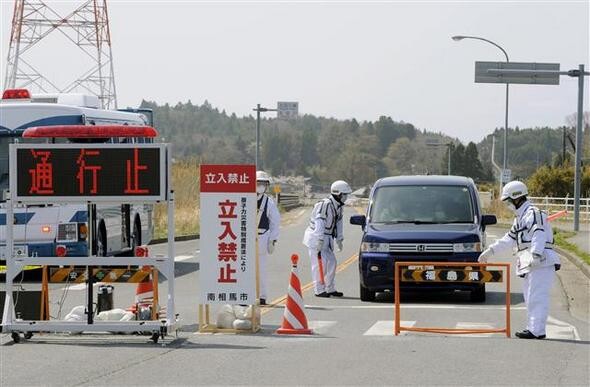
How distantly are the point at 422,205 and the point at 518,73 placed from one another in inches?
824

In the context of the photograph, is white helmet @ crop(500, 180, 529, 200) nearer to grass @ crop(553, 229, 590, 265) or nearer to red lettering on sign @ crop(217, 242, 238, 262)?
red lettering on sign @ crop(217, 242, 238, 262)

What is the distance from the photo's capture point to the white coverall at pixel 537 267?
13195 mm

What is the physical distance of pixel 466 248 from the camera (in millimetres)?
17656

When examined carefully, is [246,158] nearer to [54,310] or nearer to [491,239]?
[491,239]

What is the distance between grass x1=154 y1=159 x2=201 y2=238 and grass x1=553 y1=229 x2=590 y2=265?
41.9ft

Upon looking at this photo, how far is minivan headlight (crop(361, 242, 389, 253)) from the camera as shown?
17.7m

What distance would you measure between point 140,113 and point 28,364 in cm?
1805

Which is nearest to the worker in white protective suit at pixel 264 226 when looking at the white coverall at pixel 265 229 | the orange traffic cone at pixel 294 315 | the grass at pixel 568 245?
the white coverall at pixel 265 229

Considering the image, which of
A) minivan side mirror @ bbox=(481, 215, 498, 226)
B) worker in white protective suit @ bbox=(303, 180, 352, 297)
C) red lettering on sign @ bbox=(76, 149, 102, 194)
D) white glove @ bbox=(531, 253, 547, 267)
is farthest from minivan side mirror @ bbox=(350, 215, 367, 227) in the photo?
red lettering on sign @ bbox=(76, 149, 102, 194)

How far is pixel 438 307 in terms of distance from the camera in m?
17.2

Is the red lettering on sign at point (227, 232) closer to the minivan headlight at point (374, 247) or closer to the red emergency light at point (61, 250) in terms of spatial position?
the minivan headlight at point (374, 247)

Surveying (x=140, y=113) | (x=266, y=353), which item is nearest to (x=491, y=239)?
(x=140, y=113)

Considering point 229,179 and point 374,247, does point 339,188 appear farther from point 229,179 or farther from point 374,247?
point 229,179

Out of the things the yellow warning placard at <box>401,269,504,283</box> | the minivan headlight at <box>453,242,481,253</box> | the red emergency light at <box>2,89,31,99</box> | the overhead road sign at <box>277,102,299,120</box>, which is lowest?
the yellow warning placard at <box>401,269,504,283</box>
